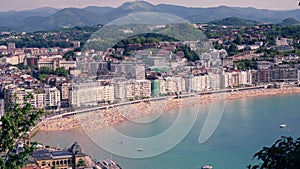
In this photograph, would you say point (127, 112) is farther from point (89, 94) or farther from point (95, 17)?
point (95, 17)

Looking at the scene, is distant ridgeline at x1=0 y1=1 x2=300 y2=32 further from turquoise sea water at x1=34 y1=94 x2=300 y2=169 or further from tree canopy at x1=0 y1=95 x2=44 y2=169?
tree canopy at x1=0 y1=95 x2=44 y2=169

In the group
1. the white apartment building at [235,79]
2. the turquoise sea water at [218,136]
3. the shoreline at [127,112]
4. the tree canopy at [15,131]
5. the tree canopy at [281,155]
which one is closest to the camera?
the tree canopy at [281,155]

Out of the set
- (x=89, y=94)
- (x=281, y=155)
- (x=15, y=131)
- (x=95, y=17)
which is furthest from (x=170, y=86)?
(x=95, y=17)

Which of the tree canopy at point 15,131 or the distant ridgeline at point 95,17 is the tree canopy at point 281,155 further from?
the distant ridgeline at point 95,17

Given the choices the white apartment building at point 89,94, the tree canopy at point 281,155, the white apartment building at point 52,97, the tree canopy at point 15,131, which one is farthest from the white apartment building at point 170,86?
the tree canopy at point 281,155

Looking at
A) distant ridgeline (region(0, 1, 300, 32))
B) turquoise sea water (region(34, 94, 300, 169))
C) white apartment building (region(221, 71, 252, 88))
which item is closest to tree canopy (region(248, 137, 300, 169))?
turquoise sea water (region(34, 94, 300, 169))

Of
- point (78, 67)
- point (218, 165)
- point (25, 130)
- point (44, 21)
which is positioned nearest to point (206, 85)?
point (78, 67)
